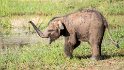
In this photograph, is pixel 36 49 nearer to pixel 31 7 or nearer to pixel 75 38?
pixel 75 38

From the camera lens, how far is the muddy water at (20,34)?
12.2 m

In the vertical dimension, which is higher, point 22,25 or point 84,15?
point 84,15

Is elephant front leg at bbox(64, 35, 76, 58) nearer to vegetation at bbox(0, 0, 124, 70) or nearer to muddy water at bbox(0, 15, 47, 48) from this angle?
vegetation at bbox(0, 0, 124, 70)

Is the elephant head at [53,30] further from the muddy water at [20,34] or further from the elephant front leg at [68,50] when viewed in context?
the muddy water at [20,34]

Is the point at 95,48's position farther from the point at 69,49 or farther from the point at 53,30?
the point at 53,30

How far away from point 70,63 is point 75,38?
0.57 m

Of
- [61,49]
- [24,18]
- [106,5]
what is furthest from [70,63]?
[106,5]

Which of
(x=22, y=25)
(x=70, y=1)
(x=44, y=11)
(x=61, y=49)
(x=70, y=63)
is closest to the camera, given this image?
(x=70, y=63)

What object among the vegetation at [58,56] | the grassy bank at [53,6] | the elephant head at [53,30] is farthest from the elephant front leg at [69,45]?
the grassy bank at [53,6]

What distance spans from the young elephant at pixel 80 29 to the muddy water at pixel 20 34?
2.46 metres

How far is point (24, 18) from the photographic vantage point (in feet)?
50.3

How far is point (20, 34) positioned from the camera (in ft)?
43.9

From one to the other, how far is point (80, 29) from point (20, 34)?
409 centimetres

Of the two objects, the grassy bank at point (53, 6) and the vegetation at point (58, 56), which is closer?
the vegetation at point (58, 56)
